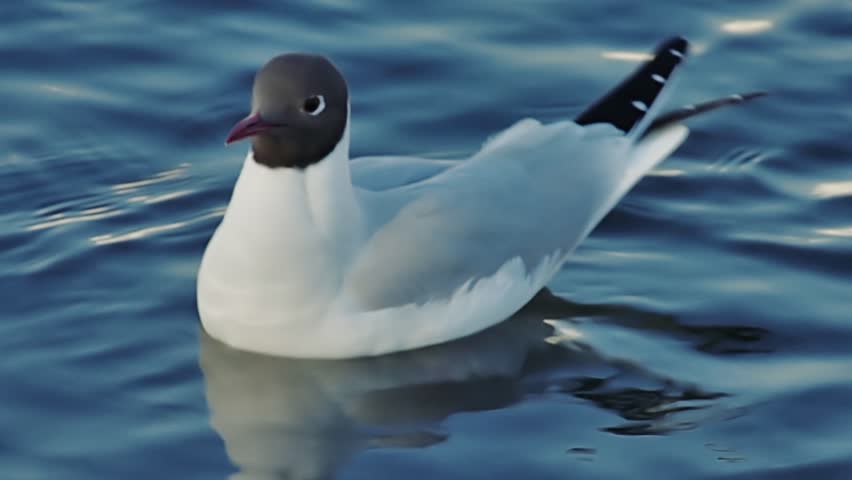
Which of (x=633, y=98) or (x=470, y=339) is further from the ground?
(x=633, y=98)

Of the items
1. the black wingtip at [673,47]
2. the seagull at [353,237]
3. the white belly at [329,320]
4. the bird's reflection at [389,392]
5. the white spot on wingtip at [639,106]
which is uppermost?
the black wingtip at [673,47]

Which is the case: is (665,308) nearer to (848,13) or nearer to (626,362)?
(626,362)

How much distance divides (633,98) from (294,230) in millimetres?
1901

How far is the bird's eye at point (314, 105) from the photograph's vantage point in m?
7.09

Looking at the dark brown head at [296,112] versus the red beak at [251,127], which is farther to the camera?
the dark brown head at [296,112]

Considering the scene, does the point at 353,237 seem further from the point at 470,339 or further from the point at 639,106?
the point at 639,106

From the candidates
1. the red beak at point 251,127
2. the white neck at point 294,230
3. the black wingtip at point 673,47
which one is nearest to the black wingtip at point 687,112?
the black wingtip at point 673,47

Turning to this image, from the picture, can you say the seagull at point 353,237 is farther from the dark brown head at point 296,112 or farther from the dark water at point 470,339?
the dark water at point 470,339

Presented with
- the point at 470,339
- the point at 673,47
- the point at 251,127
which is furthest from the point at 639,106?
the point at 251,127

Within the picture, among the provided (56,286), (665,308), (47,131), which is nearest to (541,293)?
(665,308)

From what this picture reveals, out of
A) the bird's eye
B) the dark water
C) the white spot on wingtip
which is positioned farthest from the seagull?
the white spot on wingtip

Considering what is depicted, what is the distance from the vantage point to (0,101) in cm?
942

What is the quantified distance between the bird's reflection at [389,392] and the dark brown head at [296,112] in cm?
80

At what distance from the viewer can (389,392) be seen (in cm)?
735
